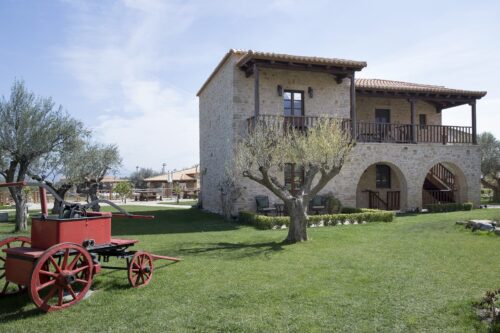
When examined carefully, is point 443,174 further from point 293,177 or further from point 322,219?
point 322,219

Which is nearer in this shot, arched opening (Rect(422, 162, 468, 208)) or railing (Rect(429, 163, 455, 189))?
arched opening (Rect(422, 162, 468, 208))

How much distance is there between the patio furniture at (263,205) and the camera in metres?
15.6

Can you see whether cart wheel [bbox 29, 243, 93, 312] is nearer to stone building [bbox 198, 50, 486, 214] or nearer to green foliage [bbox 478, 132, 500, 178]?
stone building [bbox 198, 50, 486, 214]

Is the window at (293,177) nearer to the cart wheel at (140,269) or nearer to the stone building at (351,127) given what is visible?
the stone building at (351,127)

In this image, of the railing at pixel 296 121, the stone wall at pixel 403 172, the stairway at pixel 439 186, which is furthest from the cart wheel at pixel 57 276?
the stairway at pixel 439 186

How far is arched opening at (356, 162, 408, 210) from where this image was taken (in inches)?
773

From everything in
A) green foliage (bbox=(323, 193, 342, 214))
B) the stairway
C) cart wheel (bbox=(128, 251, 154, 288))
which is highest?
the stairway

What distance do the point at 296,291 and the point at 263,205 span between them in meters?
9.95

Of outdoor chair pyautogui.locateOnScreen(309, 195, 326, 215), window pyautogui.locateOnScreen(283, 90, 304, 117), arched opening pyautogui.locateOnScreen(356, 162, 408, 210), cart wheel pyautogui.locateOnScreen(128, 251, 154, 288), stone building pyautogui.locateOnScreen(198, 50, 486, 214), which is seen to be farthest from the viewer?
arched opening pyautogui.locateOnScreen(356, 162, 408, 210)

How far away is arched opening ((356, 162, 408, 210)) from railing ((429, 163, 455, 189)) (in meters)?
2.50

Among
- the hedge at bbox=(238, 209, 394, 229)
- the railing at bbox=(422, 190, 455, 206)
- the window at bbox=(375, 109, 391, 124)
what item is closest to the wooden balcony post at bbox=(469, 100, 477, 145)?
the railing at bbox=(422, 190, 455, 206)

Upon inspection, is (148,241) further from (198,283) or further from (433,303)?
(433,303)

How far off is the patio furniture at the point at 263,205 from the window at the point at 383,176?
23.9 feet

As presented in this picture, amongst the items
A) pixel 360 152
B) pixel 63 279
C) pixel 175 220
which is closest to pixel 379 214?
pixel 360 152
